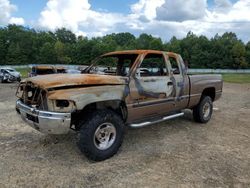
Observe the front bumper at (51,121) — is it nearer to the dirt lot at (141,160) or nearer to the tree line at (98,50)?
the dirt lot at (141,160)

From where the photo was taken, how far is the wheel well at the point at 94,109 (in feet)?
16.8

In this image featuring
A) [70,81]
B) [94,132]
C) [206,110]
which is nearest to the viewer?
[70,81]

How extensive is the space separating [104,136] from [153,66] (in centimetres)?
237

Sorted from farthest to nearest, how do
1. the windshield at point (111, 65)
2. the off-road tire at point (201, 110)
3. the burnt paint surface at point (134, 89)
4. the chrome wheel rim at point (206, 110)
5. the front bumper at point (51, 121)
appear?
1. the chrome wheel rim at point (206, 110)
2. the off-road tire at point (201, 110)
3. the windshield at point (111, 65)
4. the burnt paint surface at point (134, 89)
5. the front bumper at point (51, 121)

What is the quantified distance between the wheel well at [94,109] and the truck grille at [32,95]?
1.85 ft

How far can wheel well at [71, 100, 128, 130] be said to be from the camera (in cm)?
511

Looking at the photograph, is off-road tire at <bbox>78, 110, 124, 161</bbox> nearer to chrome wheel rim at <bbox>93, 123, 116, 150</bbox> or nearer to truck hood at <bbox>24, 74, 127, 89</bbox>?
chrome wheel rim at <bbox>93, 123, 116, 150</bbox>

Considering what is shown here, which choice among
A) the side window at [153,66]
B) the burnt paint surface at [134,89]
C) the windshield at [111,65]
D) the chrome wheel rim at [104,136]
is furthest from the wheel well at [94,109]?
the windshield at [111,65]

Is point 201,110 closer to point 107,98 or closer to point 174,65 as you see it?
point 174,65

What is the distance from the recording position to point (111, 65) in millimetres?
7059

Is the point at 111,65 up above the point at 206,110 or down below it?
above

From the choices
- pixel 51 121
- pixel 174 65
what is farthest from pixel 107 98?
pixel 174 65

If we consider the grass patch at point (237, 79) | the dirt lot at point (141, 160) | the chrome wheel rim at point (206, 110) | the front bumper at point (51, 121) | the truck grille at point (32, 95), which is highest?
the truck grille at point (32, 95)

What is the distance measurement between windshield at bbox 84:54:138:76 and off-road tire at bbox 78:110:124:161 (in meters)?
1.73
